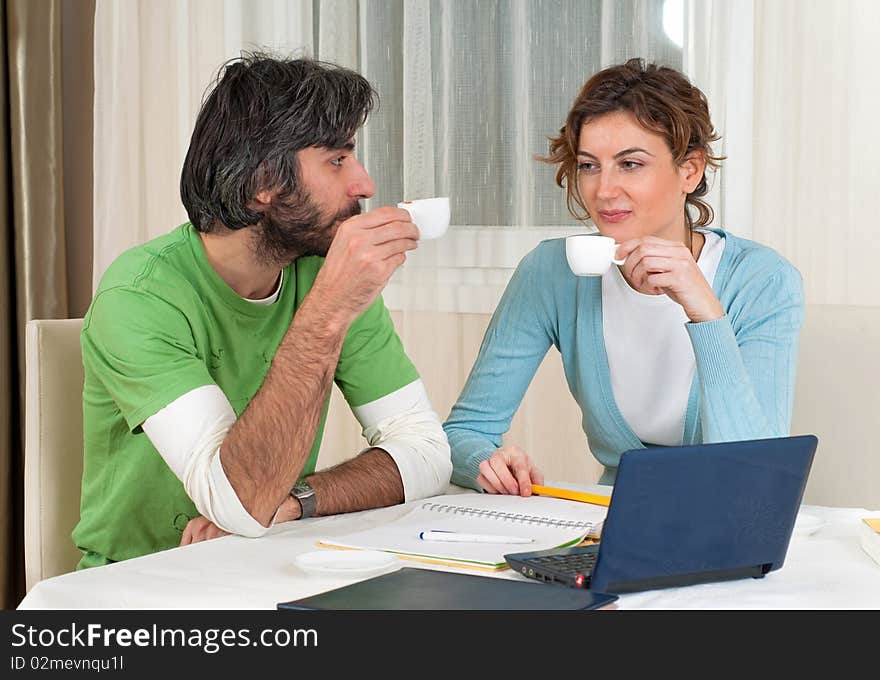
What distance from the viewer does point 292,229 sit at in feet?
5.44

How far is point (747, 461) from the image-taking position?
3.32 ft

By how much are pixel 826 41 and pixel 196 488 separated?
1.70 metres

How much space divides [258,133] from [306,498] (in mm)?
557

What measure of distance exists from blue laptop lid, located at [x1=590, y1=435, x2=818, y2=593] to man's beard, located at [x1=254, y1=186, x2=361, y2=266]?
83 centimetres

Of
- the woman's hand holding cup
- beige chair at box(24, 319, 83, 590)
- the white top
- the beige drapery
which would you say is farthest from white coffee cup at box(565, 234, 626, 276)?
the beige drapery

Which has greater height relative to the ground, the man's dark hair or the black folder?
the man's dark hair

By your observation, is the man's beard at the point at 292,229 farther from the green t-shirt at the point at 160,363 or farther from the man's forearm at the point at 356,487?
the man's forearm at the point at 356,487

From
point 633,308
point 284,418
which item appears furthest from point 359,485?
point 633,308

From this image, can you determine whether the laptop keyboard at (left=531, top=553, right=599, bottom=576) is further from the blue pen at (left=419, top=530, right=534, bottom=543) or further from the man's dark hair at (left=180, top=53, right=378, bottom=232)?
the man's dark hair at (left=180, top=53, right=378, bottom=232)

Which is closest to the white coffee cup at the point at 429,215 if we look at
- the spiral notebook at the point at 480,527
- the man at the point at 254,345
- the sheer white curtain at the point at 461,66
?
the man at the point at 254,345

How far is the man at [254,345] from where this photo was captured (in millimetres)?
1408

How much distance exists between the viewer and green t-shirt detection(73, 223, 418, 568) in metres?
1.45

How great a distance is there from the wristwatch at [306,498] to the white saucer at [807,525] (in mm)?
574

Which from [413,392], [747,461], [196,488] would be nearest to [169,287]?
[196,488]
